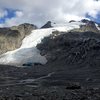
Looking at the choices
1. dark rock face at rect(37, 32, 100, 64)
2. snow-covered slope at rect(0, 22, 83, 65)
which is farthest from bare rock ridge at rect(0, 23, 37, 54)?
dark rock face at rect(37, 32, 100, 64)

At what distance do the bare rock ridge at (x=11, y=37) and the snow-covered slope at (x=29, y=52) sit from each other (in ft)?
9.17

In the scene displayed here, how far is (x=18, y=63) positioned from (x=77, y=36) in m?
28.0

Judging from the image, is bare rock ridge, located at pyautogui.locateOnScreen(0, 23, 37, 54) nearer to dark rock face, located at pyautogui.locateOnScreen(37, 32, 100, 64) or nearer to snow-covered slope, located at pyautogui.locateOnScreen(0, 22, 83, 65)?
snow-covered slope, located at pyautogui.locateOnScreen(0, 22, 83, 65)

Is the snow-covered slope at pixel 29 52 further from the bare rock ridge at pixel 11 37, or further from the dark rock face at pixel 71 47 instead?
the dark rock face at pixel 71 47

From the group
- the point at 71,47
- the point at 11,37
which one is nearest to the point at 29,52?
the point at 11,37

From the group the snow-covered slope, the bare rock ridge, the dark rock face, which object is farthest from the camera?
the bare rock ridge

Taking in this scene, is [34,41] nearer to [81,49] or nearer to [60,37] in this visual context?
[60,37]

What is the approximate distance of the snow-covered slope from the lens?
146 meters

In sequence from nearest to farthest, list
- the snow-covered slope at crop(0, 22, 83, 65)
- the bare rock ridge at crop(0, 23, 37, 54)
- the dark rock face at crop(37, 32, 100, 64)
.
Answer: the dark rock face at crop(37, 32, 100, 64) → the snow-covered slope at crop(0, 22, 83, 65) → the bare rock ridge at crop(0, 23, 37, 54)

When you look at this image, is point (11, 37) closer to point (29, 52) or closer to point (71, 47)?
point (29, 52)

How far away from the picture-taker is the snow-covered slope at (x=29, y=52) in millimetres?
146125

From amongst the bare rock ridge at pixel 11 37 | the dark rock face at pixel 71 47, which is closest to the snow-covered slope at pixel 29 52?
the bare rock ridge at pixel 11 37

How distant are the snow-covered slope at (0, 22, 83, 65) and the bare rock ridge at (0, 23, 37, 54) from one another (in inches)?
110

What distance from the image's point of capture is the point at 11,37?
174 meters
